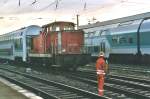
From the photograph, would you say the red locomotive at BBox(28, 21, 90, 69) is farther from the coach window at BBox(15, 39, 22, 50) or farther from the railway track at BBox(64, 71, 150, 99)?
the coach window at BBox(15, 39, 22, 50)

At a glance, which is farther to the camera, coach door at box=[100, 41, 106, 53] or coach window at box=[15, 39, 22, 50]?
coach door at box=[100, 41, 106, 53]

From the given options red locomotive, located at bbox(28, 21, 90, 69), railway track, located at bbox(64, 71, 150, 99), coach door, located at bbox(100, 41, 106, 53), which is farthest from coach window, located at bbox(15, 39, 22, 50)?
railway track, located at bbox(64, 71, 150, 99)

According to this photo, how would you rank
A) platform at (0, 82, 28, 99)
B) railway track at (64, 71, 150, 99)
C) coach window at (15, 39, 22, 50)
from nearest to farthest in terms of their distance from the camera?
railway track at (64, 71, 150, 99) < platform at (0, 82, 28, 99) < coach window at (15, 39, 22, 50)

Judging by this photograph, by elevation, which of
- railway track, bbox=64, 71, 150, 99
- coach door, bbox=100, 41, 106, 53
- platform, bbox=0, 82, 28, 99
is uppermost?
coach door, bbox=100, 41, 106, 53

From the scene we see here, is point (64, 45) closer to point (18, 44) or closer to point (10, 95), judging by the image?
point (10, 95)

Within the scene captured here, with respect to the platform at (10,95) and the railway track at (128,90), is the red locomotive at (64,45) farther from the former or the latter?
the platform at (10,95)

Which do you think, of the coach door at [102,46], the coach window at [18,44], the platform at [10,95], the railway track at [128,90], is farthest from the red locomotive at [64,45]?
the coach door at [102,46]

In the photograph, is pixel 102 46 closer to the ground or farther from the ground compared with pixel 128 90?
farther from the ground

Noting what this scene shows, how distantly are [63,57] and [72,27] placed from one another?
100 inches

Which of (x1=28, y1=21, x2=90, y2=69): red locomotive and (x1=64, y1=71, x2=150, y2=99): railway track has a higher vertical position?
(x1=28, y1=21, x2=90, y2=69): red locomotive

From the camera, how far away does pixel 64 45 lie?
27.3 meters

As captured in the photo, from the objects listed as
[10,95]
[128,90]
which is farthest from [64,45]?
[10,95]

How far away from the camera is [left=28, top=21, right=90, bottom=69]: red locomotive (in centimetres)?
2666

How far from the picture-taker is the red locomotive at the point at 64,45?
87.5ft
